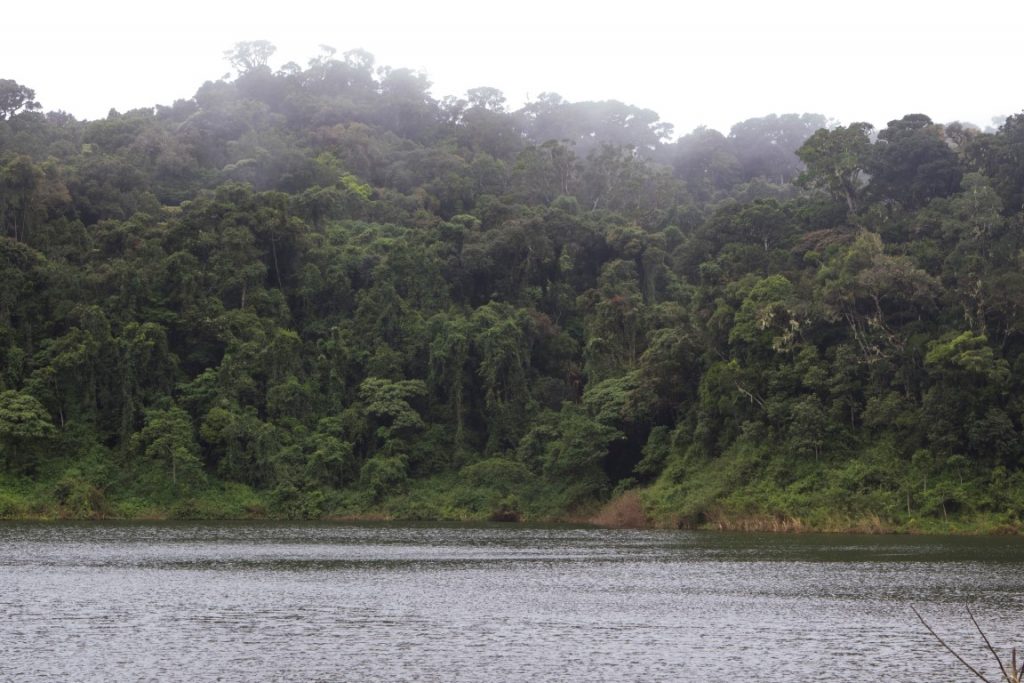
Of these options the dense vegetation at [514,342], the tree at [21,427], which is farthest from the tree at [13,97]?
the tree at [21,427]

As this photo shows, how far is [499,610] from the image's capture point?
31312mm

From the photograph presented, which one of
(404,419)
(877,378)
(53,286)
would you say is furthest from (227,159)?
(877,378)

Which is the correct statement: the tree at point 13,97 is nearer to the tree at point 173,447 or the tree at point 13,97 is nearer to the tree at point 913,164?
the tree at point 173,447

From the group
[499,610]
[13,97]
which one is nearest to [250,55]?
[13,97]

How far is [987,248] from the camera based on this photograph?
62375 millimetres

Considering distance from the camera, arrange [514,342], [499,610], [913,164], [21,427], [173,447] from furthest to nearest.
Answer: [514,342] → [913,164] → [173,447] → [21,427] → [499,610]

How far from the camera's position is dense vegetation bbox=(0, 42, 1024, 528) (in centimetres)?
6041

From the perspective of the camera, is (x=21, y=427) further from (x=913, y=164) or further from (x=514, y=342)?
(x=913, y=164)

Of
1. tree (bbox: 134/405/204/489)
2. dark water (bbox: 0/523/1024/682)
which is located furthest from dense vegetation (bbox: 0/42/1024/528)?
dark water (bbox: 0/523/1024/682)

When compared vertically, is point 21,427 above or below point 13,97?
below

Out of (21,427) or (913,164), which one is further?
(913,164)

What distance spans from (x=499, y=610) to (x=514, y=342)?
4605 centimetres

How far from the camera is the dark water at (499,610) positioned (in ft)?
77.2

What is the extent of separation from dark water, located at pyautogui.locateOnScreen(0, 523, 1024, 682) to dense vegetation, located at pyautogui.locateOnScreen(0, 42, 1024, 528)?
9.98 meters
